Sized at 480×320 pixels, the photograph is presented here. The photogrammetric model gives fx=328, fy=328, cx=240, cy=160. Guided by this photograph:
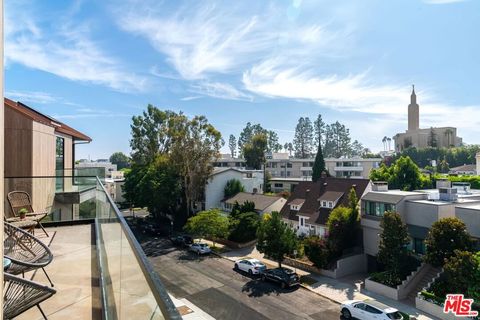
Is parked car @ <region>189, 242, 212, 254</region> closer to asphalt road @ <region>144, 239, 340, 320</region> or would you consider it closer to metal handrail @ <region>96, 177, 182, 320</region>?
asphalt road @ <region>144, 239, 340, 320</region>

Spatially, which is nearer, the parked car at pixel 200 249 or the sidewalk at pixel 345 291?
the sidewalk at pixel 345 291

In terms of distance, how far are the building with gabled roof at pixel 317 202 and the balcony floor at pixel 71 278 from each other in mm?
18276

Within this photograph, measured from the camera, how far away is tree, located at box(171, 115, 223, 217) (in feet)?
99.9

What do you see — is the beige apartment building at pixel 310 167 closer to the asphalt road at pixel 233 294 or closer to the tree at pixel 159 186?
the tree at pixel 159 186

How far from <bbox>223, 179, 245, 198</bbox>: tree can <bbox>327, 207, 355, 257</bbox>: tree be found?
53.3 feet

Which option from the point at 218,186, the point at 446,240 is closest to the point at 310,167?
the point at 218,186

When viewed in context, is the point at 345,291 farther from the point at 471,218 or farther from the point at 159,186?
the point at 159,186

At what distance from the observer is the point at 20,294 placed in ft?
7.59

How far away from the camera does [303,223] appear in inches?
968

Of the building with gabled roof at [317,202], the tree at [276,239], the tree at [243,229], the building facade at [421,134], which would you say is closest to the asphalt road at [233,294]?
the tree at [276,239]

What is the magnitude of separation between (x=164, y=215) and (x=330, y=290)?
78.7ft

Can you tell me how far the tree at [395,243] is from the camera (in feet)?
51.2

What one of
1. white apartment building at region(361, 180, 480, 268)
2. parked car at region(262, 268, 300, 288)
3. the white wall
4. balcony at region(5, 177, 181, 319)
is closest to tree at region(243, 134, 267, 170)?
the white wall

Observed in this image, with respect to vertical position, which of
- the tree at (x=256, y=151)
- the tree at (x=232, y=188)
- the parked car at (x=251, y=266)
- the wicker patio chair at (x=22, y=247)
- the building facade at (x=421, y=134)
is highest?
the building facade at (x=421, y=134)
